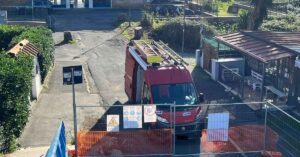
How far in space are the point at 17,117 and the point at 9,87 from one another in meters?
1.07

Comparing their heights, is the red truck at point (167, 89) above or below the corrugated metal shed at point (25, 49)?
below

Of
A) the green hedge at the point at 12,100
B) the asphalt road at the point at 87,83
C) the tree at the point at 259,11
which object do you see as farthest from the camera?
the tree at the point at 259,11

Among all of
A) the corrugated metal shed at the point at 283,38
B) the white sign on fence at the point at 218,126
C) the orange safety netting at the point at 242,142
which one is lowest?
the orange safety netting at the point at 242,142

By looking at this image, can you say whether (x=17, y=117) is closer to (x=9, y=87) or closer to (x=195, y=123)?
(x=9, y=87)

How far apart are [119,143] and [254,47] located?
386 inches

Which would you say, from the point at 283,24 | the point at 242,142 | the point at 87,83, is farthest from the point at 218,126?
the point at 283,24

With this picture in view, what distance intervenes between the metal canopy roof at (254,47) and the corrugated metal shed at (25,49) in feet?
30.5

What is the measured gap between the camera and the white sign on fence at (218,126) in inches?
561

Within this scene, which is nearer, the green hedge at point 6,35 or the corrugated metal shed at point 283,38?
the corrugated metal shed at point 283,38

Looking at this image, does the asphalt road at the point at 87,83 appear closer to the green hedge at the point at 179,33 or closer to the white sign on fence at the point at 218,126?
the white sign on fence at the point at 218,126

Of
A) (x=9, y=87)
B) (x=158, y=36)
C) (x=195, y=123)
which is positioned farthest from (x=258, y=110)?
(x=158, y=36)

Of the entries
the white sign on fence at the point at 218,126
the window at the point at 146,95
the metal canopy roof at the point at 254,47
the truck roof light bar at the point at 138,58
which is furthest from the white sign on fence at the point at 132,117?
the metal canopy roof at the point at 254,47

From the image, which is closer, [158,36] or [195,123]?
[195,123]

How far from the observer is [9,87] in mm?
16078
